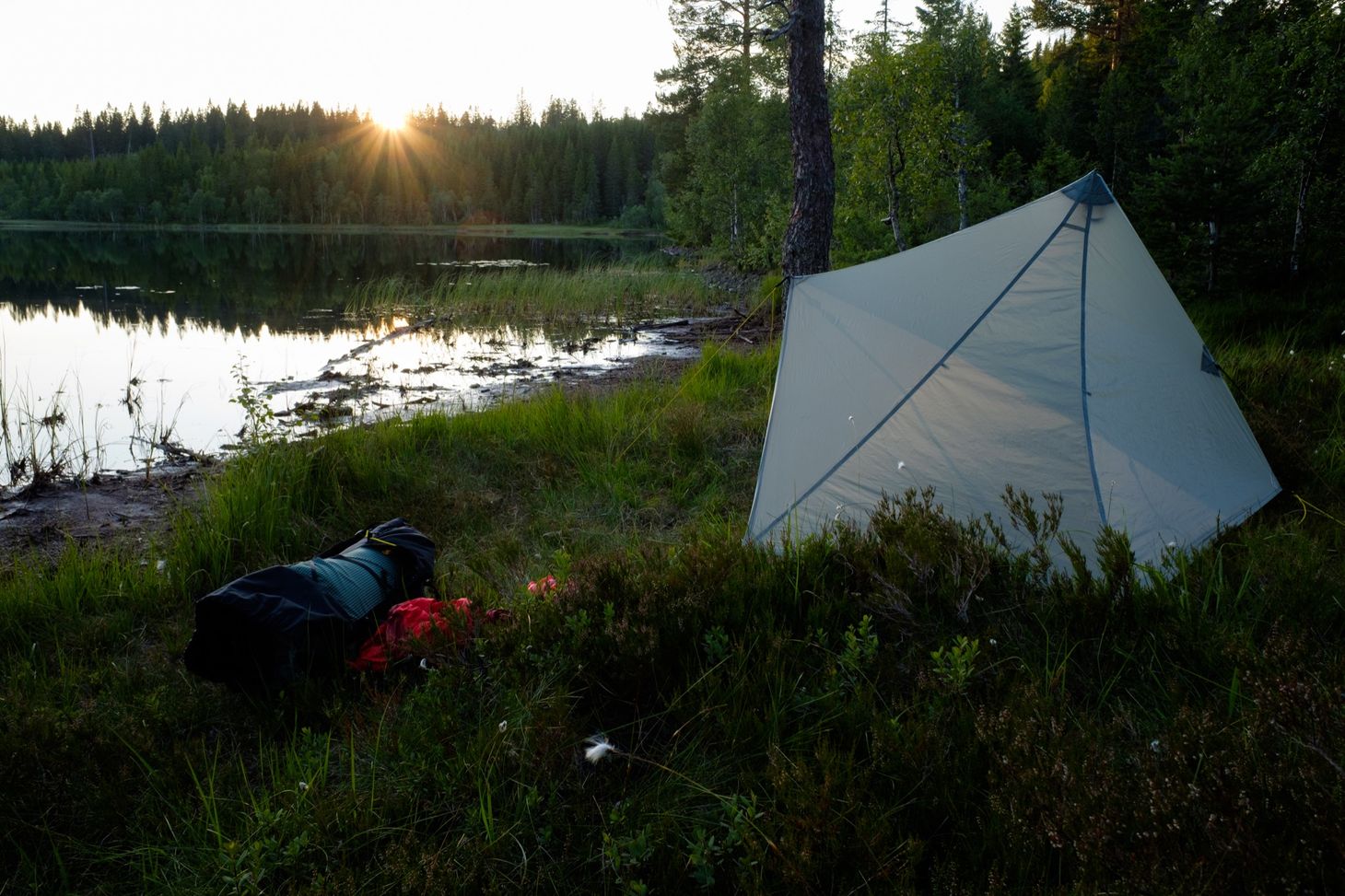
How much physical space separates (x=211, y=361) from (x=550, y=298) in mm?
6825

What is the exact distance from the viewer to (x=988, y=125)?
25922 mm

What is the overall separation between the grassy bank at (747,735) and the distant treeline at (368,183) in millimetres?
68182

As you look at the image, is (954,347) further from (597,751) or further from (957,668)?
(597,751)

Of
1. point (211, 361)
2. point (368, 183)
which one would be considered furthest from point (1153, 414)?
point (368, 183)

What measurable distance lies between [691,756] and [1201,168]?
11970 millimetres

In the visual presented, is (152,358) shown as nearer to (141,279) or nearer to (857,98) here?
(857,98)

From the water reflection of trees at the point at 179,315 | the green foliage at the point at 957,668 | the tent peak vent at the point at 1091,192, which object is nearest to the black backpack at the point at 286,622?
the green foliage at the point at 957,668

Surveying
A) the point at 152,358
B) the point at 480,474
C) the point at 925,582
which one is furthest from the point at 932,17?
the point at 925,582

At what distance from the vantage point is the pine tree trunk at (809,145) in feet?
24.6

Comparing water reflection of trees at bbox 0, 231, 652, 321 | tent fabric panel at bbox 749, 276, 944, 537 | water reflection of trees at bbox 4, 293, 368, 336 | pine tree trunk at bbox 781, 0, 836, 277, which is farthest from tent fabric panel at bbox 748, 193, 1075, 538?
water reflection of trees at bbox 0, 231, 652, 321

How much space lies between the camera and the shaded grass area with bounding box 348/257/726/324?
618 inches

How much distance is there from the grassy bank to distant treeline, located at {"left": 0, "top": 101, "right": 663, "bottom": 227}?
68.2 m

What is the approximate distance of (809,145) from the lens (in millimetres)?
7801

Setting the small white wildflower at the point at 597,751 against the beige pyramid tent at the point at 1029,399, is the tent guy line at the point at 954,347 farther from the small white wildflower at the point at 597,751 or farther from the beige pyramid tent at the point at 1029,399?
the small white wildflower at the point at 597,751
